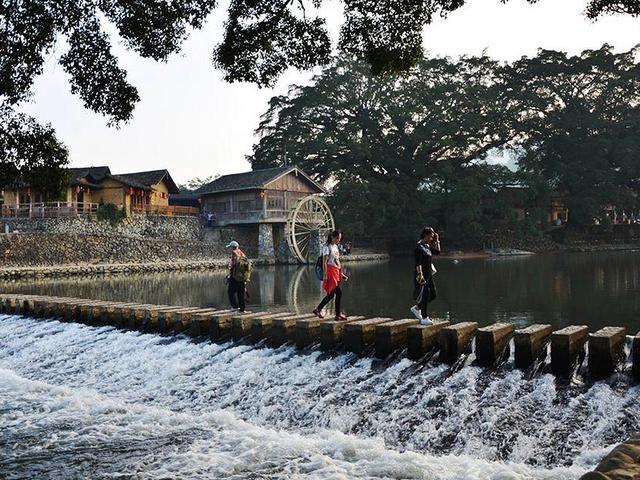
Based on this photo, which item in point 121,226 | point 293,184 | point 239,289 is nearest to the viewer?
point 239,289

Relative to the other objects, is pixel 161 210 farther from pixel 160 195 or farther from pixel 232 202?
pixel 232 202

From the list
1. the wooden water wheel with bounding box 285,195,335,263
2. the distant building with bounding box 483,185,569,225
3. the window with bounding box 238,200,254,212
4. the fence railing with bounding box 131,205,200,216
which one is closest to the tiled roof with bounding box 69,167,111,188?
the fence railing with bounding box 131,205,200,216

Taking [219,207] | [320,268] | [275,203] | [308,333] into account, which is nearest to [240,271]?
[320,268]

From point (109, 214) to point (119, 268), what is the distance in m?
5.16

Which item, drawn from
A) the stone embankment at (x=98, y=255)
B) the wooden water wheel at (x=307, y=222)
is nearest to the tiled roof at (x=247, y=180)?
the wooden water wheel at (x=307, y=222)

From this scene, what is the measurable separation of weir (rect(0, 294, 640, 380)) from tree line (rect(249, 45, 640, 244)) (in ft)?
122

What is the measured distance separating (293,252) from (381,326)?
1444 inches

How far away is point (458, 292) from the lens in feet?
74.4

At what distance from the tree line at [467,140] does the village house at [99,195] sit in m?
10.9

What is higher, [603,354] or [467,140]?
[467,140]

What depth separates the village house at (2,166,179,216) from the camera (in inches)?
1593

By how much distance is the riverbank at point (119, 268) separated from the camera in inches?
1337

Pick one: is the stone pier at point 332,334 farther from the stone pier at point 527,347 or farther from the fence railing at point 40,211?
the fence railing at point 40,211

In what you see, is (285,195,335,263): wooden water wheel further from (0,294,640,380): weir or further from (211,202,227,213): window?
(0,294,640,380): weir
